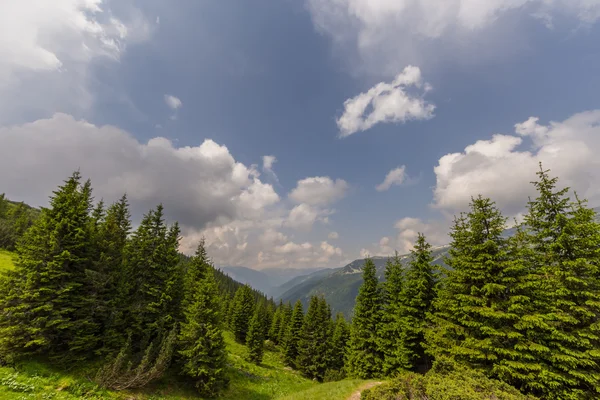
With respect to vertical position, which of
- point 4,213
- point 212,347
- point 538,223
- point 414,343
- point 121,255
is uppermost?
point 4,213

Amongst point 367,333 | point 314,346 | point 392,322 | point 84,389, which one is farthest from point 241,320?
point 84,389

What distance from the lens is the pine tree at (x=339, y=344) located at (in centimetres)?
5046

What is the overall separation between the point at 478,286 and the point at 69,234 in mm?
33615

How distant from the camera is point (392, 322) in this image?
2683 centimetres

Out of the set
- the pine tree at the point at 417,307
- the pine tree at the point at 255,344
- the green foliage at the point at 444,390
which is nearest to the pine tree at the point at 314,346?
the pine tree at the point at 255,344

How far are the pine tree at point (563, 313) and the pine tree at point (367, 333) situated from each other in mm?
15703

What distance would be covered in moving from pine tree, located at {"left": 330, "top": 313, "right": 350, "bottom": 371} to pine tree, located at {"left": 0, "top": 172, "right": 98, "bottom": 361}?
43955 millimetres

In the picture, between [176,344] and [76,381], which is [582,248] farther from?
[76,381]

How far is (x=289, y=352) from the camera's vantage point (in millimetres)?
54500

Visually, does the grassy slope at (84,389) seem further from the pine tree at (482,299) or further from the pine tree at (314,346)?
the pine tree at (314,346)

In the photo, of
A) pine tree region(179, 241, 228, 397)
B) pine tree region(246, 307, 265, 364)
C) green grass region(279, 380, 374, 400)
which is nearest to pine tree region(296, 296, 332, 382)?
pine tree region(246, 307, 265, 364)

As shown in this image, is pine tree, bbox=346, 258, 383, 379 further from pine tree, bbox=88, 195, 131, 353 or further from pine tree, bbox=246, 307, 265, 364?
pine tree, bbox=88, 195, 131, 353

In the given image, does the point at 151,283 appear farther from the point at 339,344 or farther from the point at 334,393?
the point at 339,344

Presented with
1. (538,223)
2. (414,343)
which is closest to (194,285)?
(414,343)
